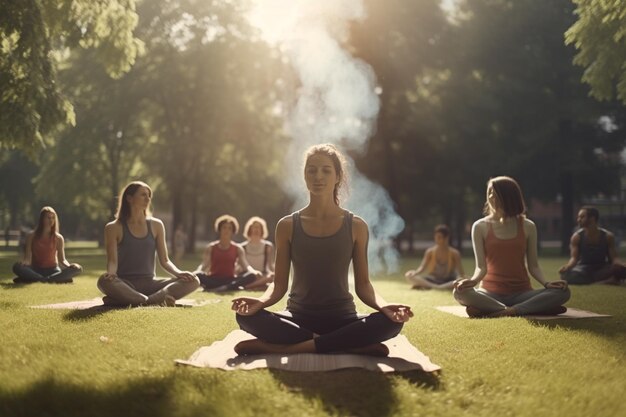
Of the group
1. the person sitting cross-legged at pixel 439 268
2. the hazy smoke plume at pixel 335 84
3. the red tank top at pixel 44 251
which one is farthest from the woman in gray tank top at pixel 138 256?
the hazy smoke plume at pixel 335 84

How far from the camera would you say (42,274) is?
14.5 m

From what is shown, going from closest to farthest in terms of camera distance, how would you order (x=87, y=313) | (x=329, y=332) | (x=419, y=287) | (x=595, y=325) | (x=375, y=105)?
(x=329, y=332) → (x=595, y=325) → (x=87, y=313) → (x=419, y=287) → (x=375, y=105)

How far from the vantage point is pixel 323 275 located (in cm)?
580

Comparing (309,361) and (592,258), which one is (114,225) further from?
(592,258)

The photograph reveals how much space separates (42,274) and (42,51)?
533cm

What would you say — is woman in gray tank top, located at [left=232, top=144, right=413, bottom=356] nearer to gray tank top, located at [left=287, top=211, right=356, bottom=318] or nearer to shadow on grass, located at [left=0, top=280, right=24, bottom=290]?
gray tank top, located at [left=287, top=211, right=356, bottom=318]

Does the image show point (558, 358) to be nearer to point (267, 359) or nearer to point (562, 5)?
point (267, 359)

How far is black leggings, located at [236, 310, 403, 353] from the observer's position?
5617 mm

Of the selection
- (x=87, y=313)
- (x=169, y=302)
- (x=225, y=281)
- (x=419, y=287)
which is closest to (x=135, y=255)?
(x=169, y=302)

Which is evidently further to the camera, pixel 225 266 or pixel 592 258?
pixel 592 258

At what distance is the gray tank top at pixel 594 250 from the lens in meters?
14.7

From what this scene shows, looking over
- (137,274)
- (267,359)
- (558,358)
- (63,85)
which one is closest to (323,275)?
(267,359)

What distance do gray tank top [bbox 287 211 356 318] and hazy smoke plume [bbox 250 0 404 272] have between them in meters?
27.3

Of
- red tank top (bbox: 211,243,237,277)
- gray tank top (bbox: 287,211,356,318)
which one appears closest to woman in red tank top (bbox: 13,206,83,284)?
red tank top (bbox: 211,243,237,277)
